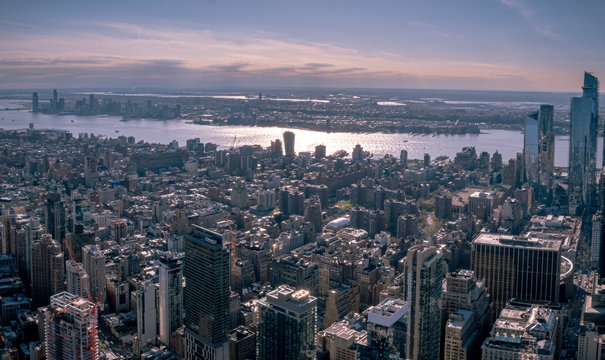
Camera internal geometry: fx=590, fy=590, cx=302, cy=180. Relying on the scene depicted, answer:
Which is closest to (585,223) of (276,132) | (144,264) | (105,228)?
(144,264)

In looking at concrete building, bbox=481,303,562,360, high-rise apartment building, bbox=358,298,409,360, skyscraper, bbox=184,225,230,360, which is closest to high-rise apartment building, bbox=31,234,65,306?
skyscraper, bbox=184,225,230,360

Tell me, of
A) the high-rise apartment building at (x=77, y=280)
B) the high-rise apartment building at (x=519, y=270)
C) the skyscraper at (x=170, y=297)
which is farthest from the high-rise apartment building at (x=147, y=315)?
the high-rise apartment building at (x=519, y=270)

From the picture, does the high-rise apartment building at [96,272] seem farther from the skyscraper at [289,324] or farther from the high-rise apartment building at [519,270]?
the high-rise apartment building at [519,270]

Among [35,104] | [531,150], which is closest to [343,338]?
[531,150]

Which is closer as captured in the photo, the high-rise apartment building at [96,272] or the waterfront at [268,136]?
the high-rise apartment building at [96,272]

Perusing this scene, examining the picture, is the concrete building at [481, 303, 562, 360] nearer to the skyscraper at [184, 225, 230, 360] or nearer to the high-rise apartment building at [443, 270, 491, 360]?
the high-rise apartment building at [443, 270, 491, 360]

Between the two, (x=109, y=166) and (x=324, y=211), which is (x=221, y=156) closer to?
(x=109, y=166)

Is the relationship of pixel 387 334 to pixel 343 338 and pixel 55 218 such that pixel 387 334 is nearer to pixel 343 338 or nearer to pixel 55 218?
pixel 343 338
